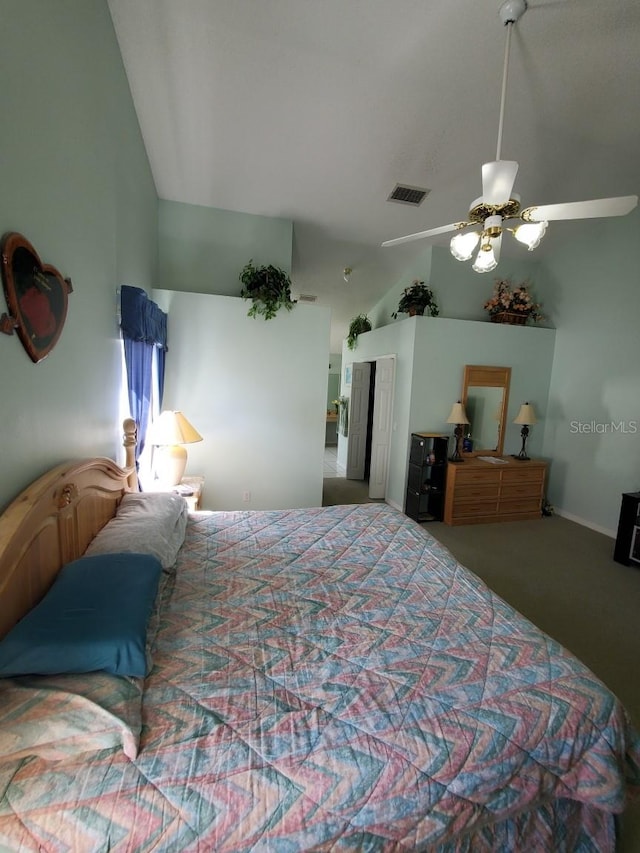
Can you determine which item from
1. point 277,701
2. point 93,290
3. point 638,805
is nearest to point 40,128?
point 93,290

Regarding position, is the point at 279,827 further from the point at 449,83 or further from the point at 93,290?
the point at 449,83

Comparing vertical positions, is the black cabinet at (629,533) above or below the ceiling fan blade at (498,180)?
below

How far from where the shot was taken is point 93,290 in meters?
1.82

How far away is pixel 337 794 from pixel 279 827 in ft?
0.48

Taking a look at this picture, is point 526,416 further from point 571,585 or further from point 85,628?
point 85,628

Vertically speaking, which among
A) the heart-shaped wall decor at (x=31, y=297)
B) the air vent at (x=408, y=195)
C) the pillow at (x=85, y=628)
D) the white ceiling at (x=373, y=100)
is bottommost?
the pillow at (x=85, y=628)

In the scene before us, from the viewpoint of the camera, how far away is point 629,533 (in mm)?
3256

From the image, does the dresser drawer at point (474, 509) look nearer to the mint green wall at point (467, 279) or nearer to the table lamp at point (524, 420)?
the table lamp at point (524, 420)

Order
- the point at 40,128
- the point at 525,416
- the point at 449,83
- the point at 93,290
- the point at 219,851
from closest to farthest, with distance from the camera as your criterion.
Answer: the point at 219,851 < the point at 40,128 < the point at 93,290 < the point at 449,83 < the point at 525,416

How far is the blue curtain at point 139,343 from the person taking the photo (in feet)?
7.29

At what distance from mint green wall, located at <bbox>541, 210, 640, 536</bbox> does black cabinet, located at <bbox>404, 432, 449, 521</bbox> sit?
163 cm

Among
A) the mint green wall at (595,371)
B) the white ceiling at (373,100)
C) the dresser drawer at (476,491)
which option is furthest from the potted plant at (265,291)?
the mint green wall at (595,371)

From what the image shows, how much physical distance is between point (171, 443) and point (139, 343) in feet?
2.53

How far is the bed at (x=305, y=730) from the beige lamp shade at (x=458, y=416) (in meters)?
2.79
